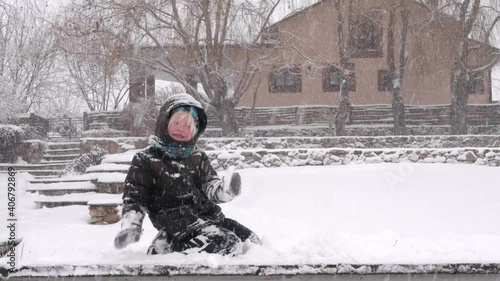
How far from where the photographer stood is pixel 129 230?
2.76 meters

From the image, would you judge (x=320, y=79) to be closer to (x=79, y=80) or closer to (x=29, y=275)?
(x=79, y=80)

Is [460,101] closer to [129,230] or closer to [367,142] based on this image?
[367,142]

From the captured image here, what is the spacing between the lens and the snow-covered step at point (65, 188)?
11375 millimetres

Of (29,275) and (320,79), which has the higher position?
(320,79)

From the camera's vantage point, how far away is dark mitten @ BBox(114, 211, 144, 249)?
2.72 metres

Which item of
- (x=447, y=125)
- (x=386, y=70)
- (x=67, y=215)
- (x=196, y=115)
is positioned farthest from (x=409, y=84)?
(x=196, y=115)

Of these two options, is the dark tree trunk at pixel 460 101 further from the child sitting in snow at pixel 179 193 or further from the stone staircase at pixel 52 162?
the child sitting in snow at pixel 179 193

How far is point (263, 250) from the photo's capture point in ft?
9.31

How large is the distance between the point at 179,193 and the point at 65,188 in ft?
30.1

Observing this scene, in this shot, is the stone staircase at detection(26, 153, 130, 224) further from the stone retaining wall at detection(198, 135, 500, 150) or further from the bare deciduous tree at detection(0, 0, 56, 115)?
the bare deciduous tree at detection(0, 0, 56, 115)

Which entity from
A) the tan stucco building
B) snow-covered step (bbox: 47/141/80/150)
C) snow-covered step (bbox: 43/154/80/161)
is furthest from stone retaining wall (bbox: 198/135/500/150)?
snow-covered step (bbox: 47/141/80/150)

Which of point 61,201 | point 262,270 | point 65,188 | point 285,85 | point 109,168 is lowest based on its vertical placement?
point 61,201

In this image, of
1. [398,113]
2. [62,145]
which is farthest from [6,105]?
[398,113]

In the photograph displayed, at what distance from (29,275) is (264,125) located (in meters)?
19.5
